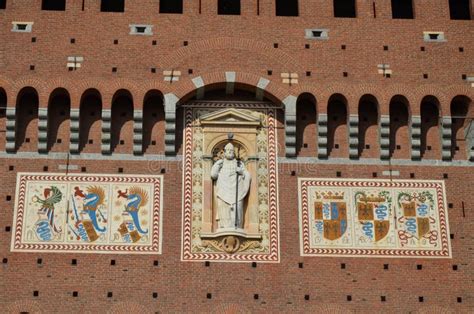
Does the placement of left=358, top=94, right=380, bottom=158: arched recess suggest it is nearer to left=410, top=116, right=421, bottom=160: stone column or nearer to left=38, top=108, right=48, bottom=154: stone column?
left=410, top=116, right=421, bottom=160: stone column

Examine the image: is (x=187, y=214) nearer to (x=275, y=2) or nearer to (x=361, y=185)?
(x=361, y=185)

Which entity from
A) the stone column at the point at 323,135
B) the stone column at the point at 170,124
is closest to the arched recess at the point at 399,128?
the stone column at the point at 323,135

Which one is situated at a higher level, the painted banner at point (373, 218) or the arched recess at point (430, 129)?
the arched recess at point (430, 129)

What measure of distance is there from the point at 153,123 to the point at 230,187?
2431 millimetres

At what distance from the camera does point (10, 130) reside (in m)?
25.6

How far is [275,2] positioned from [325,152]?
4.11 metres

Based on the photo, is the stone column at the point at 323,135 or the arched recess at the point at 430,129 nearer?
the stone column at the point at 323,135

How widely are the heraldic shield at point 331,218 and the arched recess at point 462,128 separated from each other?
311cm

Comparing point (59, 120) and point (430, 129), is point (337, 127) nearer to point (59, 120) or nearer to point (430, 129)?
point (430, 129)

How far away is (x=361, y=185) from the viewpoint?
2573 cm

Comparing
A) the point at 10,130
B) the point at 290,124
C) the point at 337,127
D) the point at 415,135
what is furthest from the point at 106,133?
the point at 415,135

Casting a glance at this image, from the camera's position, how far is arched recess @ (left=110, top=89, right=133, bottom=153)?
25812 millimetres

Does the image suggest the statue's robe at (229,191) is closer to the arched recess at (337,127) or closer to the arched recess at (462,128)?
the arched recess at (337,127)

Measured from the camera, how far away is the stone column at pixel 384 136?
26078mm
